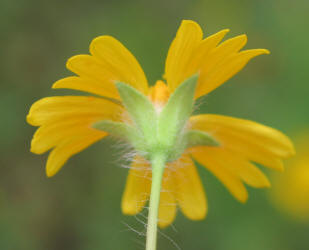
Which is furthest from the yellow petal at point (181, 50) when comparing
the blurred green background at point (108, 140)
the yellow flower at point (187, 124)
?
the blurred green background at point (108, 140)

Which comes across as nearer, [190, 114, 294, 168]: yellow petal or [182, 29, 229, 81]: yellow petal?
[182, 29, 229, 81]: yellow petal

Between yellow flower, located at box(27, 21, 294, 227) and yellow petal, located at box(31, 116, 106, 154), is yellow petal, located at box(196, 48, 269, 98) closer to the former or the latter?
yellow flower, located at box(27, 21, 294, 227)

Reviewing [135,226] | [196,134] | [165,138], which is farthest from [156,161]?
[135,226]

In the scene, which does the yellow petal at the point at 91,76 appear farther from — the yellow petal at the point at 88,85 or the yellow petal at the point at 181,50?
the yellow petal at the point at 181,50

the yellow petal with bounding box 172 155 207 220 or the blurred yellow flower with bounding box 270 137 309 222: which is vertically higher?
the blurred yellow flower with bounding box 270 137 309 222

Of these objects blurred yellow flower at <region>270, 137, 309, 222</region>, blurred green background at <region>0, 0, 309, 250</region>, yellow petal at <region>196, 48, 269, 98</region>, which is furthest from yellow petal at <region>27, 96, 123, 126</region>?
blurred yellow flower at <region>270, 137, 309, 222</region>

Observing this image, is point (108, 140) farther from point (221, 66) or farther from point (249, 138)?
point (221, 66)
